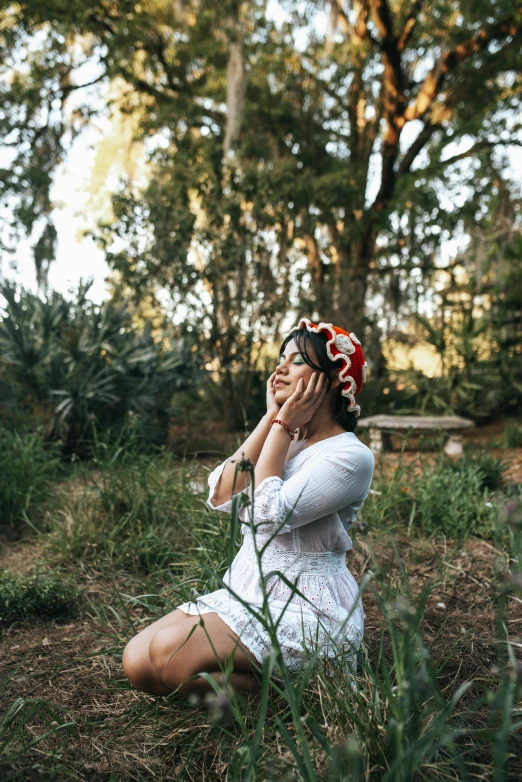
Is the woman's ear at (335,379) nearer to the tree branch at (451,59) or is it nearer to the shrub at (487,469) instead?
the shrub at (487,469)

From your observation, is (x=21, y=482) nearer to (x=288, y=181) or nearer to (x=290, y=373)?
(x=290, y=373)

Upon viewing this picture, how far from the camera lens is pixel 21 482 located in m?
4.89

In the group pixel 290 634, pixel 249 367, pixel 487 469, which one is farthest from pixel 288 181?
pixel 290 634

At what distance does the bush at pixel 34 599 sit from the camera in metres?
3.15

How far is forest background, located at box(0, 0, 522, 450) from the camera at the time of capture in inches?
360

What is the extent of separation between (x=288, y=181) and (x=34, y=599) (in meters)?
7.92

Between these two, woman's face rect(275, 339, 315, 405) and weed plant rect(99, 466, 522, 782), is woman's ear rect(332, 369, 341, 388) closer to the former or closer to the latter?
woman's face rect(275, 339, 315, 405)

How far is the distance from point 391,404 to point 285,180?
409 cm

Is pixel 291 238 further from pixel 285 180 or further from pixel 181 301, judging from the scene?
pixel 181 301

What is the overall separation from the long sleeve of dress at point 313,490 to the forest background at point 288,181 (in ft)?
20.3

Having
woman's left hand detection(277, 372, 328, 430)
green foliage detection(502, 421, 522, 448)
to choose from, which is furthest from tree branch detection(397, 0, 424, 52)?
woman's left hand detection(277, 372, 328, 430)

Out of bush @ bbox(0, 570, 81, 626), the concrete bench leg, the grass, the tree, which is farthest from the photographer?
the tree

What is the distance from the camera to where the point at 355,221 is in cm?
1234

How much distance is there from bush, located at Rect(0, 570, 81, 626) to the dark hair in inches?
70.0
